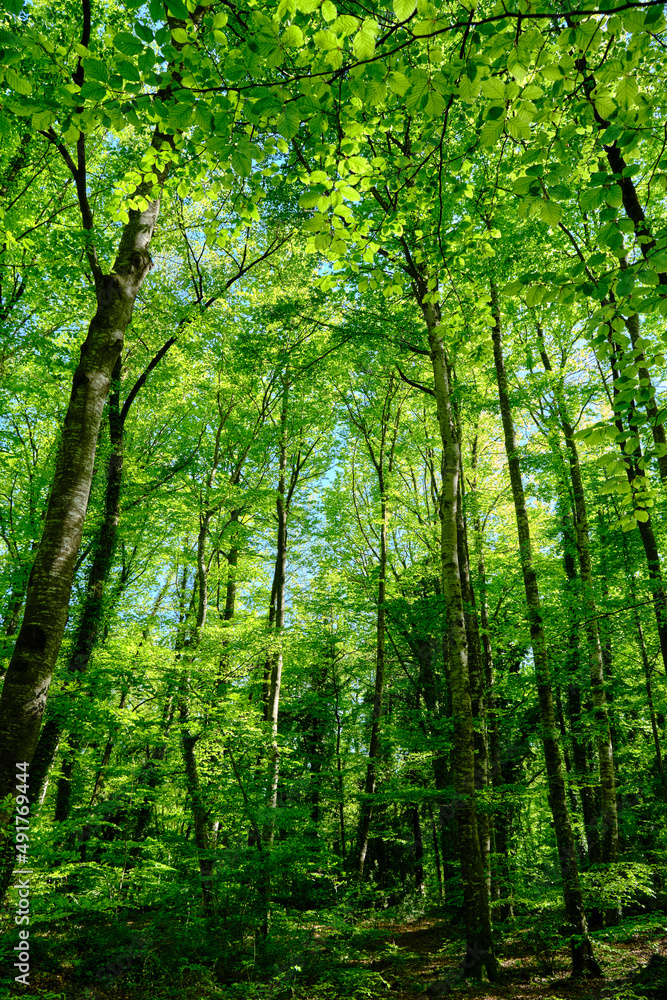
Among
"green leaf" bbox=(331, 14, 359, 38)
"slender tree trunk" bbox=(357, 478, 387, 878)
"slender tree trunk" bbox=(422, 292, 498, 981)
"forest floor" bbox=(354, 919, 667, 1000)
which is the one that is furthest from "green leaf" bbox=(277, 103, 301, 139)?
"slender tree trunk" bbox=(357, 478, 387, 878)

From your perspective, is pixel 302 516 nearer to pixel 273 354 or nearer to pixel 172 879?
pixel 273 354

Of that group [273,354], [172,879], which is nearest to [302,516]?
[273,354]

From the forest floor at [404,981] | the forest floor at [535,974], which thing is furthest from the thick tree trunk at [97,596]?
the forest floor at [535,974]

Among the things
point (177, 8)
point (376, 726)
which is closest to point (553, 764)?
point (376, 726)

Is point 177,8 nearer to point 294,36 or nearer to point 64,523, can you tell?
point 294,36

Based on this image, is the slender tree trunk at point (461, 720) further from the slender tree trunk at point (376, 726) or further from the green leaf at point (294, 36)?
the slender tree trunk at point (376, 726)

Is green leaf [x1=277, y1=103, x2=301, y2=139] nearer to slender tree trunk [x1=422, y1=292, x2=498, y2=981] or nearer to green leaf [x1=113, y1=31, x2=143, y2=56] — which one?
green leaf [x1=113, y1=31, x2=143, y2=56]

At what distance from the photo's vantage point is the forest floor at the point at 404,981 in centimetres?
541

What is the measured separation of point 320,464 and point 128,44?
13.1 m

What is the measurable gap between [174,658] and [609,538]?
10277 millimetres

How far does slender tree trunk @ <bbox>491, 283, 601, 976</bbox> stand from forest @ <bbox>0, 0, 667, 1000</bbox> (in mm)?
53

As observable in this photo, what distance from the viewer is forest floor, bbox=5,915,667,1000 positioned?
541 centimetres

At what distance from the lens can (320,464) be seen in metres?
15.0

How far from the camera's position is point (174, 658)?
29.4 ft
